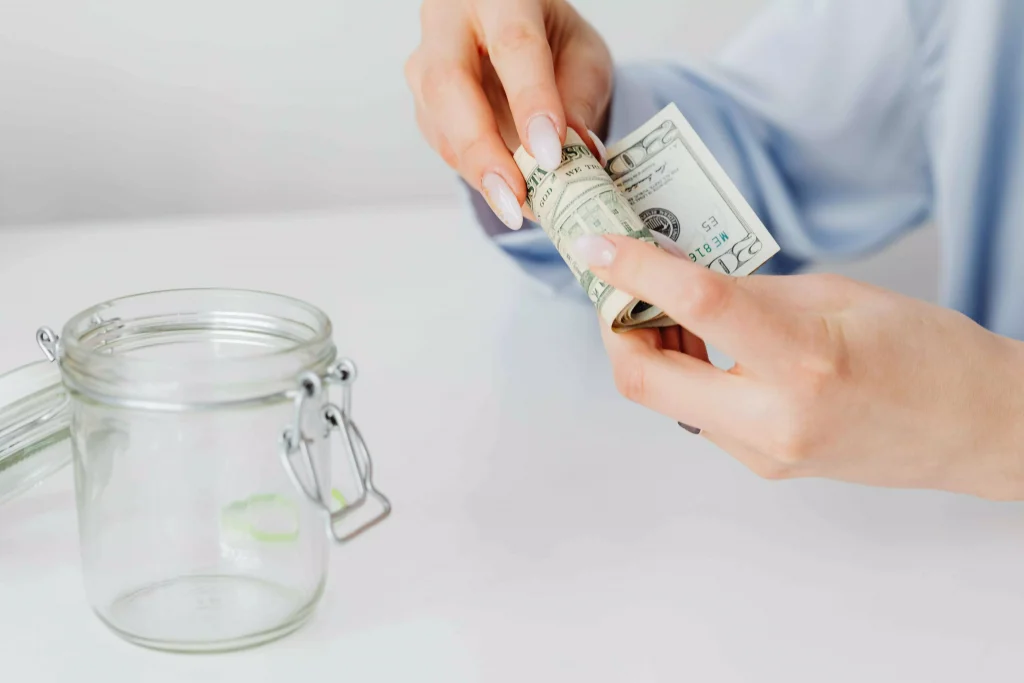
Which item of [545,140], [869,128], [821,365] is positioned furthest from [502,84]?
[869,128]

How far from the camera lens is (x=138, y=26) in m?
1.47

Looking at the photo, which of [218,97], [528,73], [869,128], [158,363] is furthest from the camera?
[218,97]

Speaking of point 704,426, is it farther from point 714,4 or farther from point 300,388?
point 714,4

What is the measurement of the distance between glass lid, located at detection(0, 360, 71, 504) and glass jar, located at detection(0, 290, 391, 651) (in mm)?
76

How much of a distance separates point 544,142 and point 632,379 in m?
0.17

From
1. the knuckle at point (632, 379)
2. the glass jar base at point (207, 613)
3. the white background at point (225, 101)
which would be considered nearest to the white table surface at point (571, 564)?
the glass jar base at point (207, 613)

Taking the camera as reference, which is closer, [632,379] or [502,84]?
[632,379]

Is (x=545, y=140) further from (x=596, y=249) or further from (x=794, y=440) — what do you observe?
(x=794, y=440)

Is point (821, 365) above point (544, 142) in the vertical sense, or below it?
below

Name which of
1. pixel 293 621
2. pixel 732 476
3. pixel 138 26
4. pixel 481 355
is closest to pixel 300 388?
pixel 293 621

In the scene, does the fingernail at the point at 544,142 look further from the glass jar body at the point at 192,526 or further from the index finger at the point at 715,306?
the glass jar body at the point at 192,526

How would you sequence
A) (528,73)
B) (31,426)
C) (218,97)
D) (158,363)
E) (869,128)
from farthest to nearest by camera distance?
1. (218,97)
2. (869,128)
3. (528,73)
4. (31,426)
5. (158,363)

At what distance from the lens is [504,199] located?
0.74 meters

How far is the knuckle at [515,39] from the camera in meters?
0.78
